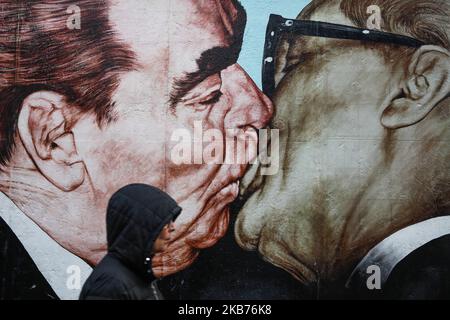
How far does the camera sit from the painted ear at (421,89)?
5.55m

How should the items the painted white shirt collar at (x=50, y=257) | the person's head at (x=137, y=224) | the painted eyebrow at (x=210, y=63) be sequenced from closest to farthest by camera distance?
the person's head at (x=137, y=224) < the painted white shirt collar at (x=50, y=257) < the painted eyebrow at (x=210, y=63)

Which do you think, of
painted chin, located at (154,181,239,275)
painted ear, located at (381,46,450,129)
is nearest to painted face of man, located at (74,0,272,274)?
painted chin, located at (154,181,239,275)

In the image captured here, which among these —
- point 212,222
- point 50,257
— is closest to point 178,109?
point 212,222

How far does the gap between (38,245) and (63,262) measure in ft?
0.94

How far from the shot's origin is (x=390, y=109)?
5543mm

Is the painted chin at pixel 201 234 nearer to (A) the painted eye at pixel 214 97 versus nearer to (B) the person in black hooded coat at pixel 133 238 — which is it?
(A) the painted eye at pixel 214 97

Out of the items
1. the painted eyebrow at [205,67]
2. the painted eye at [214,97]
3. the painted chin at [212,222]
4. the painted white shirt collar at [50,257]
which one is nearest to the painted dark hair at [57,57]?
the painted eyebrow at [205,67]

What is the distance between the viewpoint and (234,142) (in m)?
5.47

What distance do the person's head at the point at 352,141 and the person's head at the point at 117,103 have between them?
0.41 meters

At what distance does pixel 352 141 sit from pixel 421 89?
2.91 feet

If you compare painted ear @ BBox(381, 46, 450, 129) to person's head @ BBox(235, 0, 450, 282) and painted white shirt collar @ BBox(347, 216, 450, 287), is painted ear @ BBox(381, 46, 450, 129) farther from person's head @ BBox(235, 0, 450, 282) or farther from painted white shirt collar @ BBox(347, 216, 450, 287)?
painted white shirt collar @ BBox(347, 216, 450, 287)

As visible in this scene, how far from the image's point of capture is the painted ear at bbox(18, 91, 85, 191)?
5.42 m

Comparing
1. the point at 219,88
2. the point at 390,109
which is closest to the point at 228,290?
the point at 219,88

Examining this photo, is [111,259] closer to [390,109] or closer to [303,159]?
[303,159]
